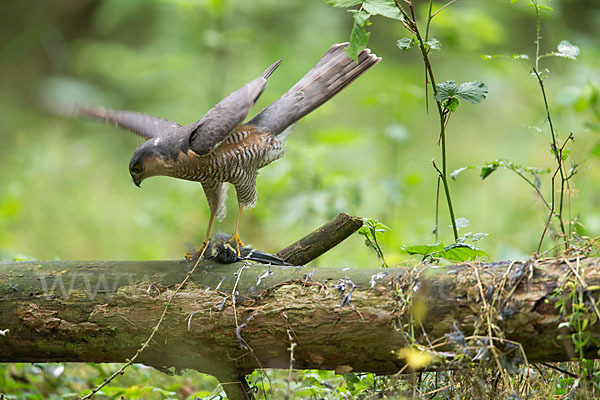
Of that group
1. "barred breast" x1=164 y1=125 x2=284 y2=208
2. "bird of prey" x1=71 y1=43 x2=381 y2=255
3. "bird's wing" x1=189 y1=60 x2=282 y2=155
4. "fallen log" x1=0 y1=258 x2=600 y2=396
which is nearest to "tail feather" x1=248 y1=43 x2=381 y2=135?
"bird of prey" x1=71 y1=43 x2=381 y2=255

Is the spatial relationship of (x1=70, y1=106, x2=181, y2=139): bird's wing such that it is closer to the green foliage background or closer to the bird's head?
the bird's head

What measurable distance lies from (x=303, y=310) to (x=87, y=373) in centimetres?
204

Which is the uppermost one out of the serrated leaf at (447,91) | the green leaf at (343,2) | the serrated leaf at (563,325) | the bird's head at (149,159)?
the bird's head at (149,159)

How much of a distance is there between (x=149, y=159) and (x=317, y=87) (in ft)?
3.33

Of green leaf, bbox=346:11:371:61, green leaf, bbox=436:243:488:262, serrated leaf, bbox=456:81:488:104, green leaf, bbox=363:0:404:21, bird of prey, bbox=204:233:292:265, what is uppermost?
green leaf, bbox=363:0:404:21

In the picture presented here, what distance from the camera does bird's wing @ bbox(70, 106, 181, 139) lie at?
353 centimetres

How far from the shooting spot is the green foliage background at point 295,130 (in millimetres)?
5461

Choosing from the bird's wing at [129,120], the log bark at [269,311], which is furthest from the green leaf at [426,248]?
the bird's wing at [129,120]

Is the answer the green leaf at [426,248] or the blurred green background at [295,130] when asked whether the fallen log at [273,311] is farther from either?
the blurred green background at [295,130]

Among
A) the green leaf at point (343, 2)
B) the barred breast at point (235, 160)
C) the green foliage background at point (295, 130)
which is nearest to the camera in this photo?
the green leaf at point (343, 2)

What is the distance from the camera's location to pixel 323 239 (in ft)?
9.16

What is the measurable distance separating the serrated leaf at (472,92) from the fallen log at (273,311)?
78cm

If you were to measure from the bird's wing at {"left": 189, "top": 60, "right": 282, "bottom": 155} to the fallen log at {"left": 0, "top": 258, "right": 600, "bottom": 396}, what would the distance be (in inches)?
27.1

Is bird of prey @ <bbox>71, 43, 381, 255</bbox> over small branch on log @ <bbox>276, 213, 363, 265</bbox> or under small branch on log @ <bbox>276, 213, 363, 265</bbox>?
over
